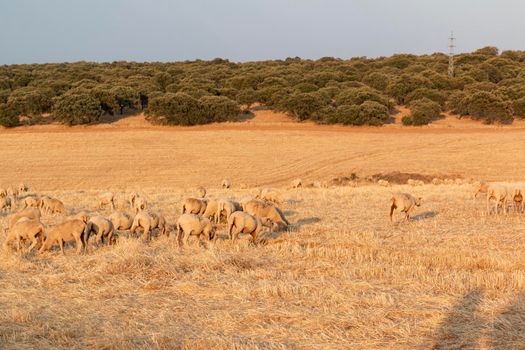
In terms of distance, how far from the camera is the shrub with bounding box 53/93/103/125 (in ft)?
189

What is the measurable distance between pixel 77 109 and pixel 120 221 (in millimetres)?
43521

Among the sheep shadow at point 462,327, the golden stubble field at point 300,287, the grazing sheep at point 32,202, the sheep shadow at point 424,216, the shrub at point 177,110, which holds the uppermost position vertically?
the shrub at point 177,110

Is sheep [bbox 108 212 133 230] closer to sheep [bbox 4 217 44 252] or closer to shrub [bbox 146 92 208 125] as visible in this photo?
sheep [bbox 4 217 44 252]

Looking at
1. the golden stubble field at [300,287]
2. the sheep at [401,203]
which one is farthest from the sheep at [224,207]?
the sheep at [401,203]

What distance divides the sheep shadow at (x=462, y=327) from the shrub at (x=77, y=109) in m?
52.4

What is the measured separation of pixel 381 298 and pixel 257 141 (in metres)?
43.3

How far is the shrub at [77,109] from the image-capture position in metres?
57.8

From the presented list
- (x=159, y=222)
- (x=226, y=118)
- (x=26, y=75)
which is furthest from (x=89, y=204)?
(x=26, y=75)

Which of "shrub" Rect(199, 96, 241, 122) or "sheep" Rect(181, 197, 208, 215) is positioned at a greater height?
"shrub" Rect(199, 96, 241, 122)

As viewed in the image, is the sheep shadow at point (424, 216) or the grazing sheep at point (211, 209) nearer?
the grazing sheep at point (211, 209)

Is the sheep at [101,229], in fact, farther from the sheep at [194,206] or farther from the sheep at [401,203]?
the sheep at [401,203]

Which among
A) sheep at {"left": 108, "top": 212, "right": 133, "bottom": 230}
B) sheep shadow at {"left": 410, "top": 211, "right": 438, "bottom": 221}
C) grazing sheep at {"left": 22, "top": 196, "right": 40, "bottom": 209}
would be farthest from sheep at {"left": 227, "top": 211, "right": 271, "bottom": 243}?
grazing sheep at {"left": 22, "top": 196, "right": 40, "bottom": 209}

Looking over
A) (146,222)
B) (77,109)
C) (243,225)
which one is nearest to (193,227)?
(243,225)

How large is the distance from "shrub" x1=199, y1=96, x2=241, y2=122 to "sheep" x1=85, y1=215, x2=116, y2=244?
43.9m
